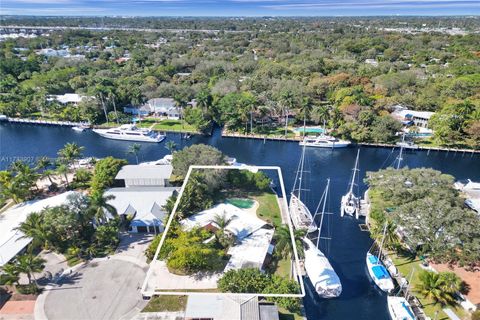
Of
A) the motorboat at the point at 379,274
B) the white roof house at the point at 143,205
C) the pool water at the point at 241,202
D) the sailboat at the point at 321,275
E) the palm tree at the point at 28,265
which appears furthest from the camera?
the pool water at the point at 241,202

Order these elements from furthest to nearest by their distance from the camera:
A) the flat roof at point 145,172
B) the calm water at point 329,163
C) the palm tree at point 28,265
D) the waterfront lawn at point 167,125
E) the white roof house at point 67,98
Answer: the white roof house at point 67,98
the waterfront lawn at point 167,125
the flat roof at point 145,172
the calm water at point 329,163
the palm tree at point 28,265

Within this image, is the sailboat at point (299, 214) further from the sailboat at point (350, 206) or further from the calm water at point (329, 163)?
the sailboat at point (350, 206)

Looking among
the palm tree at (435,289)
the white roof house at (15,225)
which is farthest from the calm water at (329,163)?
the white roof house at (15,225)

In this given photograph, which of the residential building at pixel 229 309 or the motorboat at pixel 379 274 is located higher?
the residential building at pixel 229 309

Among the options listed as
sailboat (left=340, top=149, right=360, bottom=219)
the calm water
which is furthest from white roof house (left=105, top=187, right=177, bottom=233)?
sailboat (left=340, top=149, right=360, bottom=219)

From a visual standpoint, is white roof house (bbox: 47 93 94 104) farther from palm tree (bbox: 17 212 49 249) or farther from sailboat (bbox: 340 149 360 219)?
sailboat (bbox: 340 149 360 219)

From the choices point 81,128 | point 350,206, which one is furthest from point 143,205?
point 81,128

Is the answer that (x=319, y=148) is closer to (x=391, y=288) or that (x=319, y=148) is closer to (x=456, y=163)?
(x=456, y=163)

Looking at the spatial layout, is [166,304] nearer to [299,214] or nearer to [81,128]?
[299,214]
